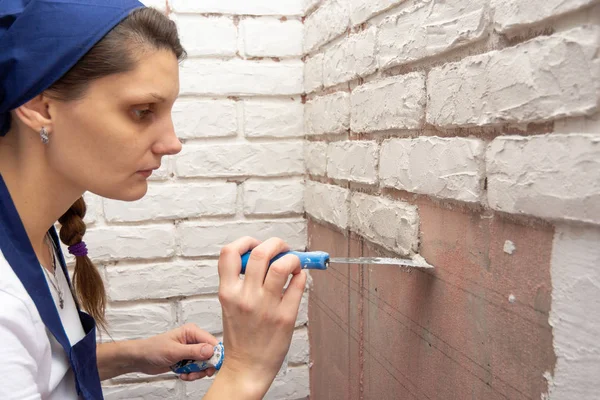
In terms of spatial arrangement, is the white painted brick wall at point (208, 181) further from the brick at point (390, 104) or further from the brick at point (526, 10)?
the brick at point (526, 10)

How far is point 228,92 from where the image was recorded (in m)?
1.33

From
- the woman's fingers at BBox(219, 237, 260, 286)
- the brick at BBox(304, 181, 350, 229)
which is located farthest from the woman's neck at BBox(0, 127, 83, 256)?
the brick at BBox(304, 181, 350, 229)

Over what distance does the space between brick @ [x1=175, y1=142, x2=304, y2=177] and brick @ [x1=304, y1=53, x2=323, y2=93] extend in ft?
0.53

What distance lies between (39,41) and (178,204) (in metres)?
0.69

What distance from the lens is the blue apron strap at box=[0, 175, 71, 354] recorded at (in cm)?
70


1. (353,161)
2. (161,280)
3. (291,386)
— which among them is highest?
(353,161)

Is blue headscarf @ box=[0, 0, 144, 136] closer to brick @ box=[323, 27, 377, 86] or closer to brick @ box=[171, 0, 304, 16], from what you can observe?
brick @ box=[323, 27, 377, 86]

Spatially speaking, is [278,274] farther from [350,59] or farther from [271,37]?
[271,37]

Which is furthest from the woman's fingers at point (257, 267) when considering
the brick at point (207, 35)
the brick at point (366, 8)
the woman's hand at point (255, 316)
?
the brick at point (207, 35)

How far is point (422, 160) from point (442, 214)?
9 cm

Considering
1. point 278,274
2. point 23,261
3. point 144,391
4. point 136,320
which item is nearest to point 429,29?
point 278,274

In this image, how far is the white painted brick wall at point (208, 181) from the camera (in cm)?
131

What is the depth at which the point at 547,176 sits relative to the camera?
545 millimetres

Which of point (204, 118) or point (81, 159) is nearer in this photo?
point (81, 159)
